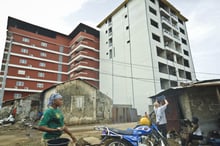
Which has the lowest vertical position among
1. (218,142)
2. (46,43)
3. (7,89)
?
(218,142)

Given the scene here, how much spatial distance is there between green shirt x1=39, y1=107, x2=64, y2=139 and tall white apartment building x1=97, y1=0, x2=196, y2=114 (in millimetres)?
18939

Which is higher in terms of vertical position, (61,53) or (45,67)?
(61,53)

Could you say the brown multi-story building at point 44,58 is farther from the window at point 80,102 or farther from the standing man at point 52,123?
the standing man at point 52,123

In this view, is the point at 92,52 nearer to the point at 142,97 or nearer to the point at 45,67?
the point at 45,67

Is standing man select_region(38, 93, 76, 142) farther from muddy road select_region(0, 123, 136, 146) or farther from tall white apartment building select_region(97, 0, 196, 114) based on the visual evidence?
tall white apartment building select_region(97, 0, 196, 114)

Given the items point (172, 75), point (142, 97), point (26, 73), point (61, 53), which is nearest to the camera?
point (142, 97)

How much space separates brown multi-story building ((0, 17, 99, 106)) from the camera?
1103 inches

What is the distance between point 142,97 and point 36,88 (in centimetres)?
2230

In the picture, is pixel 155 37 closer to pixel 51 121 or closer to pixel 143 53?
pixel 143 53

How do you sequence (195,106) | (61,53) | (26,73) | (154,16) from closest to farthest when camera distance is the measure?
1. (195,106)
2. (154,16)
3. (26,73)
4. (61,53)

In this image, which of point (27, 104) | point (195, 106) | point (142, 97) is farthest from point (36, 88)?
point (195, 106)

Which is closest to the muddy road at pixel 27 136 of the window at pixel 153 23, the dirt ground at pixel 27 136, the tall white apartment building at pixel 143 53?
the dirt ground at pixel 27 136

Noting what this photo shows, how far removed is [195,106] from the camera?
7.79m

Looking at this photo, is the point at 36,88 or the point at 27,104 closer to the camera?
the point at 27,104
